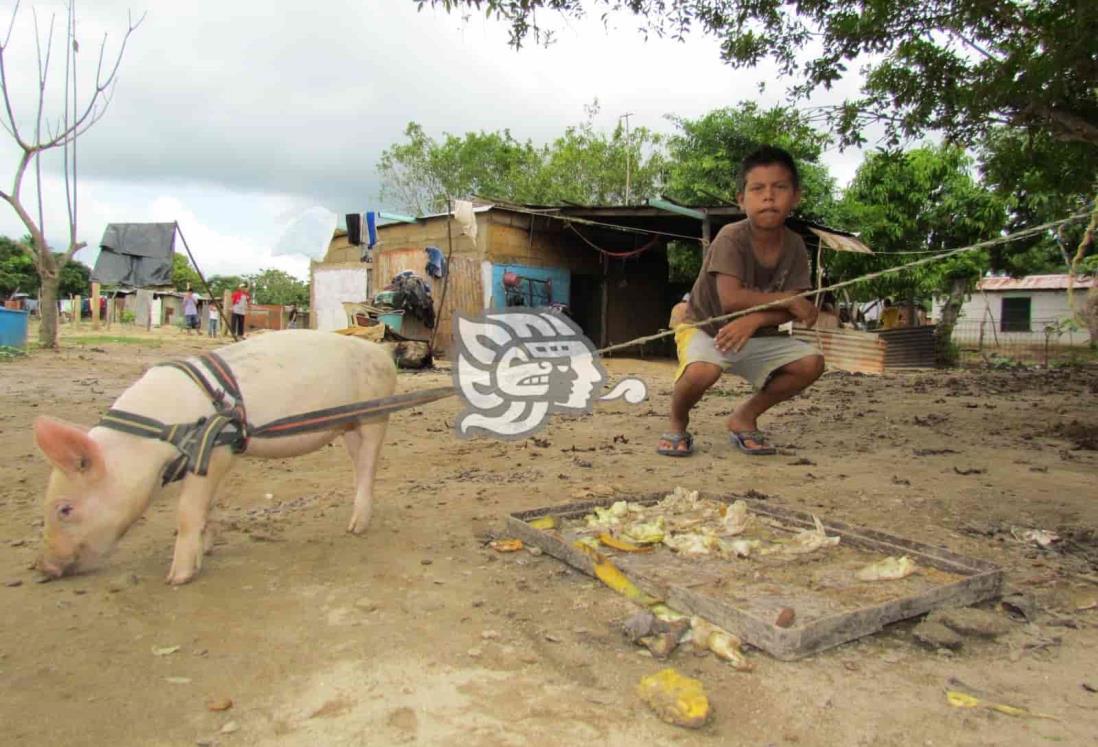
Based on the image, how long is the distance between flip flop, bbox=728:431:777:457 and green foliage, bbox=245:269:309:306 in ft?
156

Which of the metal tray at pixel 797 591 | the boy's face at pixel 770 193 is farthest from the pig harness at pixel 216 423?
the boy's face at pixel 770 193

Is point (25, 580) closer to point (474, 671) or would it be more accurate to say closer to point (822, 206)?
point (474, 671)

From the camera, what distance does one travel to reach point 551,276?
16.1m

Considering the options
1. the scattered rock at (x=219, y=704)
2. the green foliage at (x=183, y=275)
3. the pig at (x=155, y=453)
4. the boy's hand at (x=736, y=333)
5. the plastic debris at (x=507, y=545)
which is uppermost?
the green foliage at (x=183, y=275)

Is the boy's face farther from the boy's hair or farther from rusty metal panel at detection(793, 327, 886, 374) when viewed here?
rusty metal panel at detection(793, 327, 886, 374)

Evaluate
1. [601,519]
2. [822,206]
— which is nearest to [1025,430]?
[601,519]

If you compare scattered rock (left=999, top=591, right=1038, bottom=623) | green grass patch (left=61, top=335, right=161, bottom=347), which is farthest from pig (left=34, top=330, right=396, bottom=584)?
green grass patch (left=61, top=335, right=161, bottom=347)

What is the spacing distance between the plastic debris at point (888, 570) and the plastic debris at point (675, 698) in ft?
3.14

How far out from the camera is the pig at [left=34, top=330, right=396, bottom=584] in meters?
2.38

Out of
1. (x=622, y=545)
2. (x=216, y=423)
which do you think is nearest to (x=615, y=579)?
(x=622, y=545)

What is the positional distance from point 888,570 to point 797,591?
37cm

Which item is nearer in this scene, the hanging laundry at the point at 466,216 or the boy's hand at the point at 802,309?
the boy's hand at the point at 802,309

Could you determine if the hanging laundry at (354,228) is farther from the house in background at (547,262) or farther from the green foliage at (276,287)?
the green foliage at (276,287)

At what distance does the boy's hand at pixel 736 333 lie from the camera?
14.5 ft
